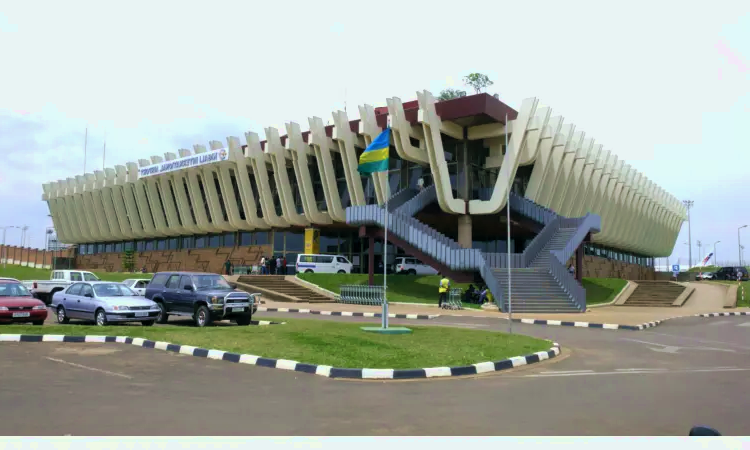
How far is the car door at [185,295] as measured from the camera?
18.0m

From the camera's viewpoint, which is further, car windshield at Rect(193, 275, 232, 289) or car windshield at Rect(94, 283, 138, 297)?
car windshield at Rect(193, 275, 232, 289)

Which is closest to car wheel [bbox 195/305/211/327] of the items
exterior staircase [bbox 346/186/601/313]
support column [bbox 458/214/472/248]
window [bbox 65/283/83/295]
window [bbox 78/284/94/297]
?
window [bbox 78/284/94/297]

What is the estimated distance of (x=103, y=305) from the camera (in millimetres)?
17297

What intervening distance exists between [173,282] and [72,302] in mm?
3056

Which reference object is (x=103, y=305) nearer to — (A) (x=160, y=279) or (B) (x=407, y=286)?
(A) (x=160, y=279)

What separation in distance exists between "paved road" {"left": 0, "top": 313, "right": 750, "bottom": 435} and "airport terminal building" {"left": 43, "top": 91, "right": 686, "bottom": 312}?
15646 millimetres

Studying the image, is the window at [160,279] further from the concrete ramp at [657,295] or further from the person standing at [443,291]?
the concrete ramp at [657,295]

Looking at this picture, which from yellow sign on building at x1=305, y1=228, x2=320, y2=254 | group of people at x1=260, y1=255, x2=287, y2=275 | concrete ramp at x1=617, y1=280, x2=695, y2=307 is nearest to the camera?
concrete ramp at x1=617, y1=280, x2=695, y2=307

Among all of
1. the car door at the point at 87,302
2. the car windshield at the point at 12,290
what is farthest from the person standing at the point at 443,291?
the car windshield at the point at 12,290

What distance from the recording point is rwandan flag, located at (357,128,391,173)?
19141mm

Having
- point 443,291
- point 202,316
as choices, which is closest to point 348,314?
point 443,291

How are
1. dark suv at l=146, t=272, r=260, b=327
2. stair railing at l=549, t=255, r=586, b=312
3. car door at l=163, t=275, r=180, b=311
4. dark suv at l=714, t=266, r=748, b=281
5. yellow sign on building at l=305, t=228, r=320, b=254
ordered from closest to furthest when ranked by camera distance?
dark suv at l=146, t=272, r=260, b=327 < car door at l=163, t=275, r=180, b=311 < stair railing at l=549, t=255, r=586, b=312 < yellow sign on building at l=305, t=228, r=320, b=254 < dark suv at l=714, t=266, r=748, b=281

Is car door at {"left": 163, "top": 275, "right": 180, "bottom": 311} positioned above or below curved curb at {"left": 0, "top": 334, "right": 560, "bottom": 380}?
above

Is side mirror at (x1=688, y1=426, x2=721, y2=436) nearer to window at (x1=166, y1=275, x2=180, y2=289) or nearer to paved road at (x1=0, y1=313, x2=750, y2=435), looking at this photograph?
paved road at (x1=0, y1=313, x2=750, y2=435)
